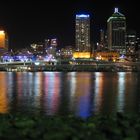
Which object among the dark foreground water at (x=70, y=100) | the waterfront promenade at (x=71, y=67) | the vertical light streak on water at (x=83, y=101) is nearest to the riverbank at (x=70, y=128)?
the vertical light streak on water at (x=83, y=101)

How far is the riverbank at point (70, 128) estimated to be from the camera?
21.8 ft

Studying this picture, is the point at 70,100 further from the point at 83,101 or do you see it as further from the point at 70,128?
the point at 70,128

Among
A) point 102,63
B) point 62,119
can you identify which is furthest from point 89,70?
point 62,119

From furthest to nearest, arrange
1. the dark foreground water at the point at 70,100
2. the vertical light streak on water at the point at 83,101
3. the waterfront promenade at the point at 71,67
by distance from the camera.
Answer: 1. the waterfront promenade at the point at 71,67
2. the dark foreground water at the point at 70,100
3. the vertical light streak on water at the point at 83,101

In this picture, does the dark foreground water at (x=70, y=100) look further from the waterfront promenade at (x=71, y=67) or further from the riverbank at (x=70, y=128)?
the waterfront promenade at (x=71, y=67)

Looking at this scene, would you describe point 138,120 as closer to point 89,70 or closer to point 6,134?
point 6,134

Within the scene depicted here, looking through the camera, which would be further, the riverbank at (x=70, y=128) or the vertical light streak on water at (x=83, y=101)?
the vertical light streak on water at (x=83, y=101)

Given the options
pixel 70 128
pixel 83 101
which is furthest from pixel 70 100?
pixel 70 128

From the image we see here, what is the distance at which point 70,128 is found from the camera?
7.00m

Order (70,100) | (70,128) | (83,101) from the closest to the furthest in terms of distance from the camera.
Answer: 1. (70,128)
2. (83,101)
3. (70,100)

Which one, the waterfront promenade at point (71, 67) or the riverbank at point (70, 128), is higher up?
the riverbank at point (70, 128)

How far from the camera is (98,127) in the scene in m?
7.22

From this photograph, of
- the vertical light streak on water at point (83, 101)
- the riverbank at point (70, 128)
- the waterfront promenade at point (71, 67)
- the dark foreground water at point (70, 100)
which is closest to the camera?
the riverbank at point (70, 128)

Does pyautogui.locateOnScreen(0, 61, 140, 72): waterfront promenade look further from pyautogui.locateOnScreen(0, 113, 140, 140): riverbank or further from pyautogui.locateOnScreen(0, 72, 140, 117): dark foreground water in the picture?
pyautogui.locateOnScreen(0, 113, 140, 140): riverbank
